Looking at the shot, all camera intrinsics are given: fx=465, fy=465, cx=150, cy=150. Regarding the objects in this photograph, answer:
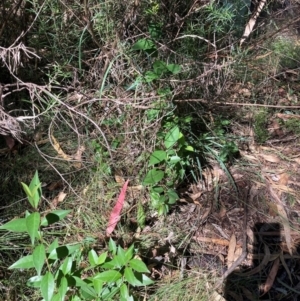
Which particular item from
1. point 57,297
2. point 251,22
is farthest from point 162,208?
point 251,22

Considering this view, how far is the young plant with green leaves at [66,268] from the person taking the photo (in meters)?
1.63

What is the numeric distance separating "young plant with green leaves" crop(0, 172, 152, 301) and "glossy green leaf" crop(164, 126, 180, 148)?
55cm

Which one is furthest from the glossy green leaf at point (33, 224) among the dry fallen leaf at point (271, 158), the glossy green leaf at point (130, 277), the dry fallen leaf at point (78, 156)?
the dry fallen leaf at point (271, 158)

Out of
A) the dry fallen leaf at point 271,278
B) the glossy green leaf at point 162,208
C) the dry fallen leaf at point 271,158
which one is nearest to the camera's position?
the dry fallen leaf at point 271,278

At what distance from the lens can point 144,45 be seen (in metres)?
2.32

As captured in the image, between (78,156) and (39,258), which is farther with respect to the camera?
(78,156)

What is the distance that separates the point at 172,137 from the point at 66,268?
30.3 inches

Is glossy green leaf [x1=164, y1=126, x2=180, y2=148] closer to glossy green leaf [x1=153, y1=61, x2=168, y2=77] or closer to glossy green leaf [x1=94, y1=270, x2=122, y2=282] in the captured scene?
glossy green leaf [x1=153, y1=61, x2=168, y2=77]

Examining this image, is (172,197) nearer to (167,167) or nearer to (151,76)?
(167,167)

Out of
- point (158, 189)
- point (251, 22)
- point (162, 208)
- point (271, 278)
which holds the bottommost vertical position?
point (271, 278)

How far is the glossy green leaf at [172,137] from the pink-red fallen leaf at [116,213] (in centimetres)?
29

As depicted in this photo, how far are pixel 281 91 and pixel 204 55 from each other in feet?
2.13

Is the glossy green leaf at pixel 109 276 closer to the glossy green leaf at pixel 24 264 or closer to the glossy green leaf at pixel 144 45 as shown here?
the glossy green leaf at pixel 24 264

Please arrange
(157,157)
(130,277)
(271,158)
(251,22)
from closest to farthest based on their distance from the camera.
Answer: (130,277) → (157,157) → (271,158) → (251,22)
